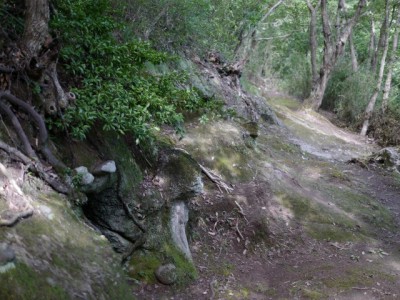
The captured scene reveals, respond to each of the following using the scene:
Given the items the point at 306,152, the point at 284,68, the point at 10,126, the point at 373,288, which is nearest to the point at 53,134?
the point at 10,126

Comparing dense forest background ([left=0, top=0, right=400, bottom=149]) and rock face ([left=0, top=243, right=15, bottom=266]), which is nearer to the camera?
rock face ([left=0, top=243, right=15, bottom=266])

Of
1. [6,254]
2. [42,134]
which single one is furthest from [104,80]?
[6,254]

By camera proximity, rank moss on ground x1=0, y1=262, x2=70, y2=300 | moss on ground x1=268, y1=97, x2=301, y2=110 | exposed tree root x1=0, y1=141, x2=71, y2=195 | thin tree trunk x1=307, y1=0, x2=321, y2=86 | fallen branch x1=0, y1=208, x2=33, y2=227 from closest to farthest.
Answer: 1. moss on ground x1=0, y1=262, x2=70, y2=300
2. fallen branch x1=0, y1=208, x2=33, y2=227
3. exposed tree root x1=0, y1=141, x2=71, y2=195
4. thin tree trunk x1=307, y1=0, x2=321, y2=86
5. moss on ground x1=268, y1=97, x2=301, y2=110

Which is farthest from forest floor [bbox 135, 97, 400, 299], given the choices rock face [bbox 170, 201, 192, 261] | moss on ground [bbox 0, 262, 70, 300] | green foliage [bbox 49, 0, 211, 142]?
moss on ground [bbox 0, 262, 70, 300]

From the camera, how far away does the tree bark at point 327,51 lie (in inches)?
709

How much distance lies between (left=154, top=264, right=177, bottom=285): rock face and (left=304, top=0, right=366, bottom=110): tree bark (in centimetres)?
1516

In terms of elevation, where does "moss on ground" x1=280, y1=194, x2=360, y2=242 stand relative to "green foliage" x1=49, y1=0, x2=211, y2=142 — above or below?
below

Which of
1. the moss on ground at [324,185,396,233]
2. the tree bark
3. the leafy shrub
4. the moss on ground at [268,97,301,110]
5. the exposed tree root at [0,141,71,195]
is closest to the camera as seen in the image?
the exposed tree root at [0,141,71,195]

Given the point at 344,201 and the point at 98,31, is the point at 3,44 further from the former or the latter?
the point at 344,201

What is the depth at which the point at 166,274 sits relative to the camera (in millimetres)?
5309

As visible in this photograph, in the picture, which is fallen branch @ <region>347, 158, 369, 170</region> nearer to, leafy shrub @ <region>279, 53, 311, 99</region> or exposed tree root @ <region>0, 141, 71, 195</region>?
leafy shrub @ <region>279, 53, 311, 99</region>

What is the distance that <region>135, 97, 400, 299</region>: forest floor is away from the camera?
595 centimetres

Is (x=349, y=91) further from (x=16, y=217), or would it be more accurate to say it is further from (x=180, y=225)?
(x=16, y=217)

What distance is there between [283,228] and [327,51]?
13.0 m
